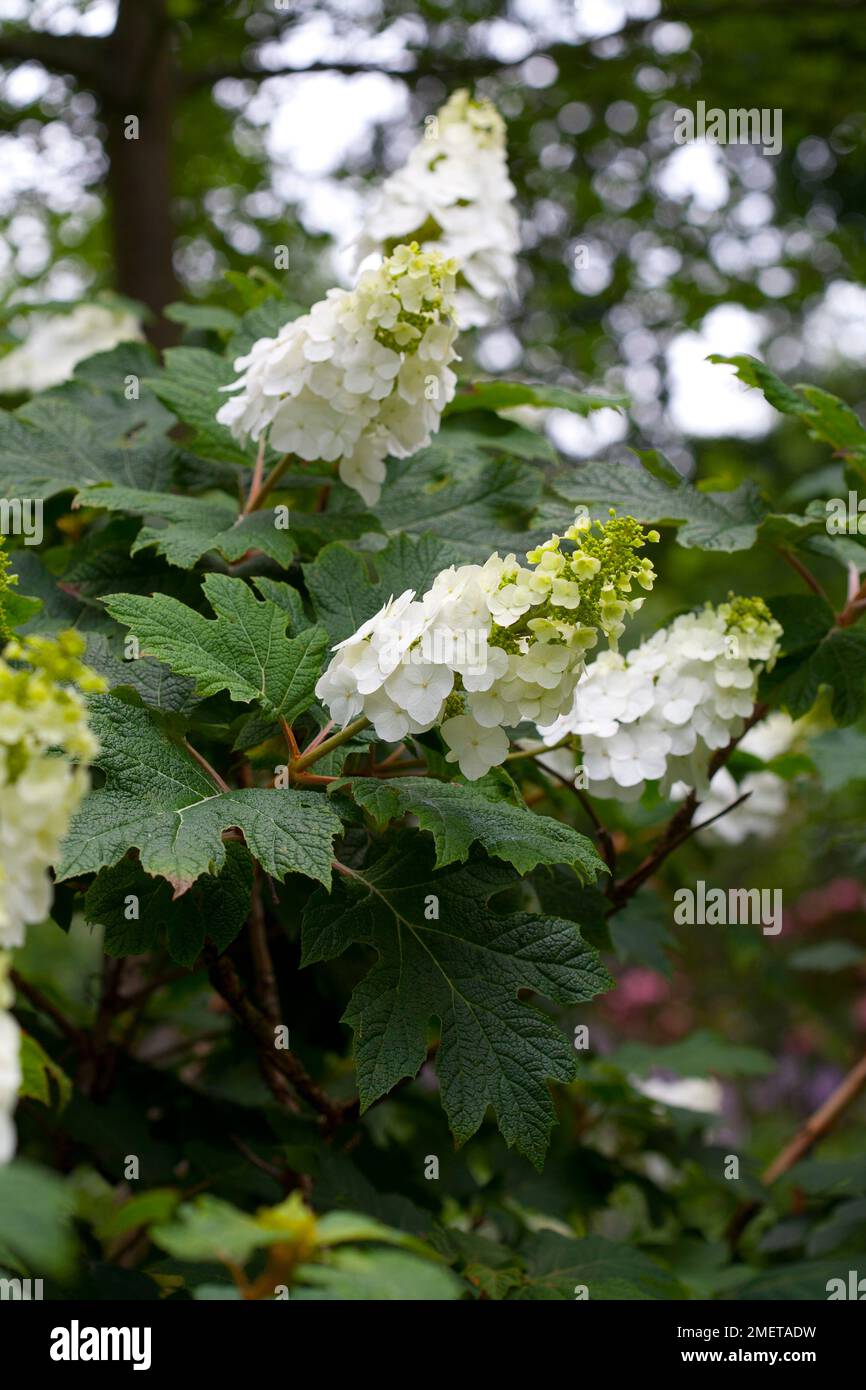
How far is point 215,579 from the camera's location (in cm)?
161

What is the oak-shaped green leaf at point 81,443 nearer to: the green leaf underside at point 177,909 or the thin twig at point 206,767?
the thin twig at point 206,767

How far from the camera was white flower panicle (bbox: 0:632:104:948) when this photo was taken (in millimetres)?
949

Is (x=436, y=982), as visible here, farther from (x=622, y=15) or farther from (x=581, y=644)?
(x=622, y=15)

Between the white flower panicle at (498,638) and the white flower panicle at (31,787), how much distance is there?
A: 0.48 m

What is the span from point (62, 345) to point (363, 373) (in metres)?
1.82

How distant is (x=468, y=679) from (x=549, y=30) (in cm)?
436

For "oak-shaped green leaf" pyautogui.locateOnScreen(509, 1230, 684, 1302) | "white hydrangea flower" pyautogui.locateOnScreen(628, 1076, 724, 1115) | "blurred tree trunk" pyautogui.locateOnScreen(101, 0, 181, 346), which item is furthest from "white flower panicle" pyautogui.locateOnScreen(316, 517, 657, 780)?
"blurred tree trunk" pyautogui.locateOnScreen(101, 0, 181, 346)

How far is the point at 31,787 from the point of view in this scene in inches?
37.2

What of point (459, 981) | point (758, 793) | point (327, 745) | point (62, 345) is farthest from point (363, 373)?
point (758, 793)

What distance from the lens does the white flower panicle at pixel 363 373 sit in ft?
5.55

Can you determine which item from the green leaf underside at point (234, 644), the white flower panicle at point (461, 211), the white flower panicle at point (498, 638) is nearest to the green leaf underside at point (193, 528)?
the green leaf underside at point (234, 644)

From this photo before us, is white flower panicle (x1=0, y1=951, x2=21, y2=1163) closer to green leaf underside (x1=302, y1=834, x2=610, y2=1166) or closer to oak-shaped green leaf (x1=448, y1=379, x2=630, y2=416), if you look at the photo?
green leaf underside (x1=302, y1=834, x2=610, y2=1166)
